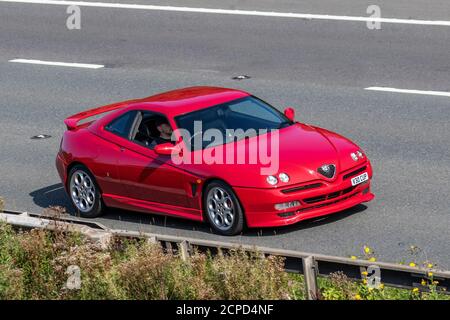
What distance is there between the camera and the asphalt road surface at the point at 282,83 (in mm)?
14477

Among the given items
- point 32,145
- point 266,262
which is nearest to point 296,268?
point 266,262

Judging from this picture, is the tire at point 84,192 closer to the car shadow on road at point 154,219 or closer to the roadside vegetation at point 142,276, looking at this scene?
the car shadow on road at point 154,219

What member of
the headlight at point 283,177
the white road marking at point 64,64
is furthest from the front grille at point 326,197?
the white road marking at point 64,64

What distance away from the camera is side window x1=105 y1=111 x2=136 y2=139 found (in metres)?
15.5

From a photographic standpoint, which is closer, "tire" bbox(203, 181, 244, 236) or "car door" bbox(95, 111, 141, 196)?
"tire" bbox(203, 181, 244, 236)

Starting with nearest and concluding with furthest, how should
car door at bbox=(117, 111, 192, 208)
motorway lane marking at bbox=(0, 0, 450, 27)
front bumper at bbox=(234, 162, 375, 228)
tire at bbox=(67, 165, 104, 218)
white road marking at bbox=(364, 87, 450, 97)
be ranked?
front bumper at bbox=(234, 162, 375, 228)
car door at bbox=(117, 111, 192, 208)
tire at bbox=(67, 165, 104, 218)
white road marking at bbox=(364, 87, 450, 97)
motorway lane marking at bbox=(0, 0, 450, 27)

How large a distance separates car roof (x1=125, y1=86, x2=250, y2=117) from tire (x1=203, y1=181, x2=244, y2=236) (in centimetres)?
141

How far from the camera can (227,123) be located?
49.4ft

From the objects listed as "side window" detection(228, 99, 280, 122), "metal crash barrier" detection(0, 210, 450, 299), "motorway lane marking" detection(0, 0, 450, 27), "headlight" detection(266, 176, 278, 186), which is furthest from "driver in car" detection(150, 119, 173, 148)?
"motorway lane marking" detection(0, 0, 450, 27)

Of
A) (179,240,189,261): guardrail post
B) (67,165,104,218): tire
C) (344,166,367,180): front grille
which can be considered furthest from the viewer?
(67,165,104,218): tire

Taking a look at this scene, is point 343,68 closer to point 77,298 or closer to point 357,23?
point 357,23

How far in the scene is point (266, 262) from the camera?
11.6 metres

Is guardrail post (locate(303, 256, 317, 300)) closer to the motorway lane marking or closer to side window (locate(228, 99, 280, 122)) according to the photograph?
side window (locate(228, 99, 280, 122))

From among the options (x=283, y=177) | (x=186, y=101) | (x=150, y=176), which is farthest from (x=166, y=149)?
(x=283, y=177)
